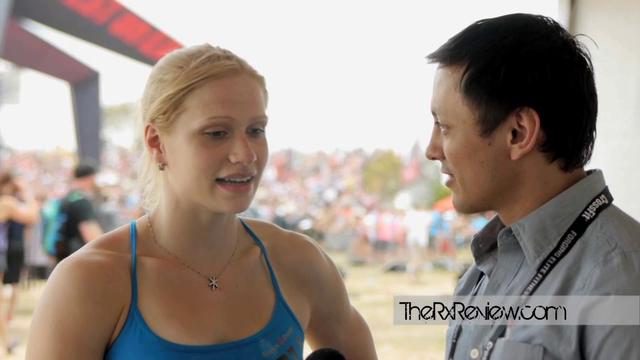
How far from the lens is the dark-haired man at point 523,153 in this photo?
1.07 m

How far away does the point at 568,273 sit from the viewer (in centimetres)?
103

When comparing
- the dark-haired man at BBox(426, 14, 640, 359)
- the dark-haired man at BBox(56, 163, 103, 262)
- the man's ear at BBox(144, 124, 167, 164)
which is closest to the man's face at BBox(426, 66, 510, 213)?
the dark-haired man at BBox(426, 14, 640, 359)

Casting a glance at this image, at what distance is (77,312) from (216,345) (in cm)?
26

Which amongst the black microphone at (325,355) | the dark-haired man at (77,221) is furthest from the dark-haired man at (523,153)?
the dark-haired man at (77,221)

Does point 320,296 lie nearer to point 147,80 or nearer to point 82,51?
point 147,80

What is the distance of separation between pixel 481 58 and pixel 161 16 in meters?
4.35

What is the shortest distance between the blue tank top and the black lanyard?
1.66ft

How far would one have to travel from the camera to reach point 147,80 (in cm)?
148

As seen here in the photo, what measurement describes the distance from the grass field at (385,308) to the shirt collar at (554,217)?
9.58 feet

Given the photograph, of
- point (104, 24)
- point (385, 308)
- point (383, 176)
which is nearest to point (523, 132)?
point (104, 24)

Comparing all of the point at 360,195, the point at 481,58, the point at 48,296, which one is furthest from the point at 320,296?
the point at 360,195

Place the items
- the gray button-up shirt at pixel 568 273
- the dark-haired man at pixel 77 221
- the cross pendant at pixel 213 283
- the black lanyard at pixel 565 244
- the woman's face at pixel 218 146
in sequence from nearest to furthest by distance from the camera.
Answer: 1. the gray button-up shirt at pixel 568 273
2. the black lanyard at pixel 565 244
3. the woman's face at pixel 218 146
4. the cross pendant at pixel 213 283
5. the dark-haired man at pixel 77 221

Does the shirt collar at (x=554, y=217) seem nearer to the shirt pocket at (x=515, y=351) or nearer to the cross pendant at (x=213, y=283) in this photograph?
the shirt pocket at (x=515, y=351)

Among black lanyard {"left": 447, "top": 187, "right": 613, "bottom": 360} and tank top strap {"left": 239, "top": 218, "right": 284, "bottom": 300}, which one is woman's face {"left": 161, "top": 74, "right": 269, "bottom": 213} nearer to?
tank top strap {"left": 239, "top": 218, "right": 284, "bottom": 300}
